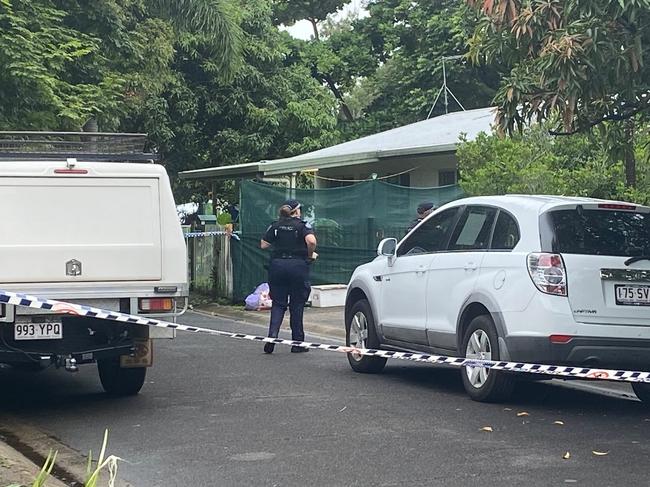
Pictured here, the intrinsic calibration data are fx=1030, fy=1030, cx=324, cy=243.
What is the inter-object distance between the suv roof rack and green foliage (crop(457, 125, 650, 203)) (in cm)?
629

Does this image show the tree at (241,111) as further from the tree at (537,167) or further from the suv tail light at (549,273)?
the suv tail light at (549,273)

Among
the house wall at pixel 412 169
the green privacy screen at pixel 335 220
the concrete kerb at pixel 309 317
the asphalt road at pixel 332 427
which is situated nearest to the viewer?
the asphalt road at pixel 332 427

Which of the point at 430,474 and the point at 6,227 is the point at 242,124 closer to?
the point at 6,227

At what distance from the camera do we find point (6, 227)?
8.04 meters

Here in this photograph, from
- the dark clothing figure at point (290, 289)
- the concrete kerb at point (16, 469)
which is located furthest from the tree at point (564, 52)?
the concrete kerb at point (16, 469)

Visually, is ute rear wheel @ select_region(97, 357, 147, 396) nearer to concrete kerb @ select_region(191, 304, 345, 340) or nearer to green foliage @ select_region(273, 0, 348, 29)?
concrete kerb @ select_region(191, 304, 345, 340)

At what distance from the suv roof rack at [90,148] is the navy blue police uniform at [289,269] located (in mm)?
3146

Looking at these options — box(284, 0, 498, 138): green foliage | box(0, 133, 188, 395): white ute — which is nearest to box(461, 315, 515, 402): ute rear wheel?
box(0, 133, 188, 395): white ute

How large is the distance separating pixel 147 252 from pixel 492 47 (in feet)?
12.2

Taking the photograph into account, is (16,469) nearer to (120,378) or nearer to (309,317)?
(120,378)

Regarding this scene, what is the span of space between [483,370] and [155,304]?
2.75 metres

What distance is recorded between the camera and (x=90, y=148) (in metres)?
9.24

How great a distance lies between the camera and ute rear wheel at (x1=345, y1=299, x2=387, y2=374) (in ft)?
34.3

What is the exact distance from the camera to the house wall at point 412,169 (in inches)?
868
